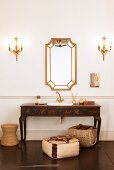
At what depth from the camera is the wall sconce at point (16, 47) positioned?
4987 mm

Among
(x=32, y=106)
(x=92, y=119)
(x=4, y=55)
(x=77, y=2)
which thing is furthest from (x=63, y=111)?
(x=77, y=2)

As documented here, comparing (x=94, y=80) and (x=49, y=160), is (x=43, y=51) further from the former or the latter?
(x=49, y=160)

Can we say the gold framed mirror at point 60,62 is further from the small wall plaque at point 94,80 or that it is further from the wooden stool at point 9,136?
the wooden stool at point 9,136

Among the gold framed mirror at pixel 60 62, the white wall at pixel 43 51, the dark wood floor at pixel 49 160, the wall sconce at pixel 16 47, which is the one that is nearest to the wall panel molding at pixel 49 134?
the white wall at pixel 43 51

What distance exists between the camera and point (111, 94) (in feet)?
16.7

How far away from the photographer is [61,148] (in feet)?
12.4

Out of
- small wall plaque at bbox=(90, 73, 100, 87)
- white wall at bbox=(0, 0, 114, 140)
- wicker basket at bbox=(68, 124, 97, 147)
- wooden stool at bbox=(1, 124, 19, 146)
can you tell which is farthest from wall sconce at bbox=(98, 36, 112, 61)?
wooden stool at bbox=(1, 124, 19, 146)

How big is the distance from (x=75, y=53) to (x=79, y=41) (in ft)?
0.85

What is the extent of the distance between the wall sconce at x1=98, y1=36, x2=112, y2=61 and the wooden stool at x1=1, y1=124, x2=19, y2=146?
2.26 meters

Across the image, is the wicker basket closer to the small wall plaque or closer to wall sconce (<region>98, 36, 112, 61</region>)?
the small wall plaque

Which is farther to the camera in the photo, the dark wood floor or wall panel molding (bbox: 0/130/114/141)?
wall panel molding (bbox: 0/130/114/141)

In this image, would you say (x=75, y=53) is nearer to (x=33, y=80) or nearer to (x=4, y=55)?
(x=33, y=80)

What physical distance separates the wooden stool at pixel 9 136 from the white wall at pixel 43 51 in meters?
0.44

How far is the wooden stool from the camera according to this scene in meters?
4.63
